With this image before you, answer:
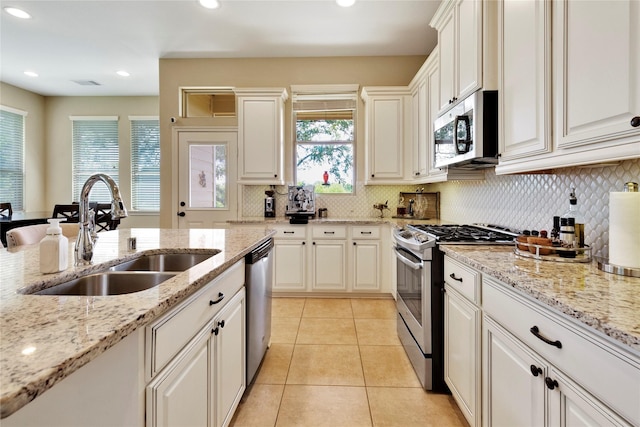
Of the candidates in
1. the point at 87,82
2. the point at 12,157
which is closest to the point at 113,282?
the point at 87,82

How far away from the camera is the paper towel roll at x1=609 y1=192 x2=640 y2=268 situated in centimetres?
108

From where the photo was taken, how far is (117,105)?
600 cm

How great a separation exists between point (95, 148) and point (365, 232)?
5.64 m

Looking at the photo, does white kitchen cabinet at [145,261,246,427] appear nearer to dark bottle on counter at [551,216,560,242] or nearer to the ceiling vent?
dark bottle on counter at [551,216,560,242]

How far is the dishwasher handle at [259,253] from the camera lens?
1843 mm

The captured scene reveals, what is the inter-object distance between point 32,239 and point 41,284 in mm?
1501

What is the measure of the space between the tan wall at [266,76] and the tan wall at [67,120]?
190 cm

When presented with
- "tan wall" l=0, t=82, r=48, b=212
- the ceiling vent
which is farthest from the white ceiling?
"tan wall" l=0, t=82, r=48, b=212

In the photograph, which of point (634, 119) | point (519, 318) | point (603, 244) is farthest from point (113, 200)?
point (603, 244)

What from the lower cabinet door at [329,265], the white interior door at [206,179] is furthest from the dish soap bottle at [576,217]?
the white interior door at [206,179]

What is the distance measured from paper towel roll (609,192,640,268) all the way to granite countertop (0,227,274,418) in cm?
152

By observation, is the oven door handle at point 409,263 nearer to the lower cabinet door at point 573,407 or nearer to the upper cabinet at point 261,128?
the lower cabinet door at point 573,407

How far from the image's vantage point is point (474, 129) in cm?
194

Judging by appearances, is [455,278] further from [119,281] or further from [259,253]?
[119,281]
